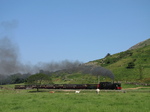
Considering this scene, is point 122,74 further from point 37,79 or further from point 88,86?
point 37,79

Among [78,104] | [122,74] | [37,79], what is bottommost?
[78,104]

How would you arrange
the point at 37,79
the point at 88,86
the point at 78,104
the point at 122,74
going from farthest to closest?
the point at 122,74
the point at 37,79
the point at 88,86
the point at 78,104

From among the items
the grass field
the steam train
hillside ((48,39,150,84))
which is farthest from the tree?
the grass field

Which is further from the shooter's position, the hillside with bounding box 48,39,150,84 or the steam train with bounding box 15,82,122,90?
the hillside with bounding box 48,39,150,84

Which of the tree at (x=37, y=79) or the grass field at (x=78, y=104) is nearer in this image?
the grass field at (x=78, y=104)

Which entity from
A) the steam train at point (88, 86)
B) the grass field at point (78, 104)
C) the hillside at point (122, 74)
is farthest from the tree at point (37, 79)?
the grass field at point (78, 104)

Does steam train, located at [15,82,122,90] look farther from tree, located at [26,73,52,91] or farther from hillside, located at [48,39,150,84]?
hillside, located at [48,39,150,84]

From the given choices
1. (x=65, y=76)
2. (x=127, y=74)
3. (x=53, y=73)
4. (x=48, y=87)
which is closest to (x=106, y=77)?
(x=127, y=74)

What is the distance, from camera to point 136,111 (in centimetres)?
1970

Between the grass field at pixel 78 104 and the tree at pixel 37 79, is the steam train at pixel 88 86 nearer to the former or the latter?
the tree at pixel 37 79

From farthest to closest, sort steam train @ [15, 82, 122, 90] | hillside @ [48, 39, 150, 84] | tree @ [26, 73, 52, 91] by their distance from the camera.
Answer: hillside @ [48, 39, 150, 84]
tree @ [26, 73, 52, 91]
steam train @ [15, 82, 122, 90]

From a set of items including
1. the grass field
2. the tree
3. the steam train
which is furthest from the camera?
the tree

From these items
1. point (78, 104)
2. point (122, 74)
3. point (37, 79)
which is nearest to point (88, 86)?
point (37, 79)

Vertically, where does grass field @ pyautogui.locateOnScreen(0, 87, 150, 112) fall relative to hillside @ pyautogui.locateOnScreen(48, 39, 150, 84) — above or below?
below
